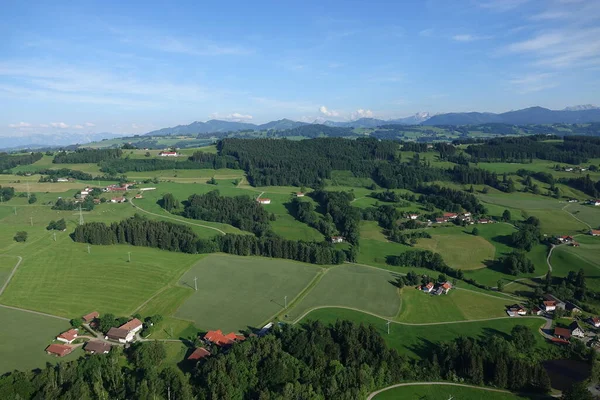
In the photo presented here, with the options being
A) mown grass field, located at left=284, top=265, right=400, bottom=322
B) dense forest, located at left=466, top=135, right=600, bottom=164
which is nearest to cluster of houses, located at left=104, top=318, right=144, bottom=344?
mown grass field, located at left=284, top=265, right=400, bottom=322

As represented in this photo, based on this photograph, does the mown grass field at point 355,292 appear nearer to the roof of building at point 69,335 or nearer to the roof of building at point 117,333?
the roof of building at point 117,333

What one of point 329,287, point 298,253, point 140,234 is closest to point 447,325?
point 329,287

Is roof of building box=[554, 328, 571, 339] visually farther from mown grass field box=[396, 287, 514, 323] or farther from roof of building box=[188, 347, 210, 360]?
roof of building box=[188, 347, 210, 360]

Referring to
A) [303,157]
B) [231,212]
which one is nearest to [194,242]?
[231,212]

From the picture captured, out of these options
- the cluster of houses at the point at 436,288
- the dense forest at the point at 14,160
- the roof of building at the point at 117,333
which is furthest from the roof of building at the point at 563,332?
the dense forest at the point at 14,160

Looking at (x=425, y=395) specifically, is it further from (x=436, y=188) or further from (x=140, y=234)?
(x=436, y=188)

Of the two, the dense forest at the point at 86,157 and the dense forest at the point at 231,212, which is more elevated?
the dense forest at the point at 86,157

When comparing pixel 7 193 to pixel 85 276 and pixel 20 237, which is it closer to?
pixel 20 237
